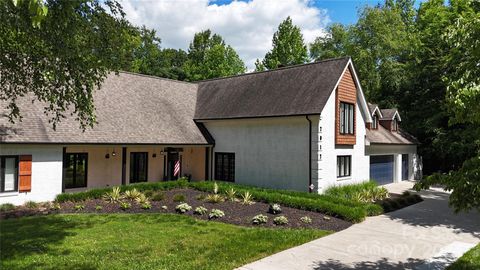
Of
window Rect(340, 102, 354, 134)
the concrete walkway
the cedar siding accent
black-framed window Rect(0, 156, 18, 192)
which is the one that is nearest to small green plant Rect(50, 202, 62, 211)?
black-framed window Rect(0, 156, 18, 192)

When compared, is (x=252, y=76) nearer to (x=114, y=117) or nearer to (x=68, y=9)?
(x=114, y=117)

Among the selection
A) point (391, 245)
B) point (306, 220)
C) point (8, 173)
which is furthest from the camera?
point (8, 173)

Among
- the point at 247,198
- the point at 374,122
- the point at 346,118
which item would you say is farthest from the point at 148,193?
the point at 374,122

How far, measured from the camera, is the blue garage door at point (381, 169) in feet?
83.4

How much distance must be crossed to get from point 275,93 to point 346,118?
4.50 metres

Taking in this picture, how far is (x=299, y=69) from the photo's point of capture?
22.8 meters

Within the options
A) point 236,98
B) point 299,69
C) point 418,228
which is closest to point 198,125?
point 236,98

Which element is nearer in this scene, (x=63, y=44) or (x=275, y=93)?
(x=63, y=44)

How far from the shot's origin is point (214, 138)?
24.4 meters

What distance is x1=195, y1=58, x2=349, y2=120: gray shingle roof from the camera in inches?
777

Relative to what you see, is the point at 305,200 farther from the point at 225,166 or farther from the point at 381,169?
the point at 381,169

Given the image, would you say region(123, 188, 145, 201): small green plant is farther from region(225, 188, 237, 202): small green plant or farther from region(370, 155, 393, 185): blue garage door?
region(370, 155, 393, 185): blue garage door

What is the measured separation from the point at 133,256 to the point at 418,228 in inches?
395

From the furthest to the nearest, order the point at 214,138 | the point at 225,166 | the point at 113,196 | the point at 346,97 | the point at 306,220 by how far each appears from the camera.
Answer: the point at 214,138 < the point at 225,166 < the point at 346,97 < the point at 113,196 < the point at 306,220
